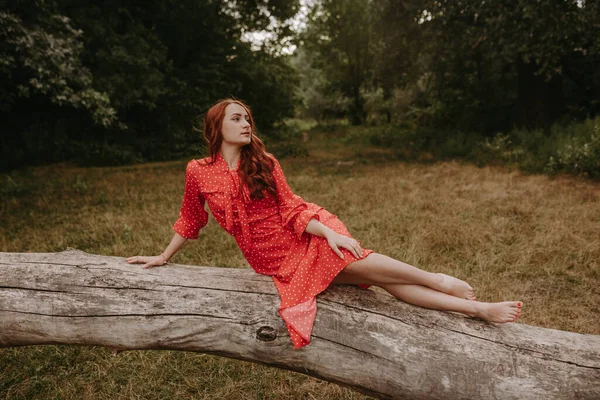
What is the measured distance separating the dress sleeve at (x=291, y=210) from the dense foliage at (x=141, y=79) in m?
6.37

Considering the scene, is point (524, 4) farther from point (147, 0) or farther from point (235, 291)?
point (147, 0)

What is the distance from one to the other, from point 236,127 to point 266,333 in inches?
55.0

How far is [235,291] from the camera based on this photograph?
2.54 meters

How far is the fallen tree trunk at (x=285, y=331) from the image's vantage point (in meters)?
2.09

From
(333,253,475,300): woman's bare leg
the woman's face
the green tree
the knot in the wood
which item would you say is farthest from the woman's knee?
the green tree

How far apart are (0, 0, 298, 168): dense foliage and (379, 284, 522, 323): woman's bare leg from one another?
7.36 m

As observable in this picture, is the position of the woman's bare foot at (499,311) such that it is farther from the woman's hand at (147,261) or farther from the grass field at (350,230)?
the woman's hand at (147,261)

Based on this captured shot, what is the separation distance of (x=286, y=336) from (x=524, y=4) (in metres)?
10.0

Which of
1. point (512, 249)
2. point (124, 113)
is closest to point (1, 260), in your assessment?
point (512, 249)

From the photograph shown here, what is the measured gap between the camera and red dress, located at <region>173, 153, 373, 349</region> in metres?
2.41

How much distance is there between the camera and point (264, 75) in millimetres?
17469

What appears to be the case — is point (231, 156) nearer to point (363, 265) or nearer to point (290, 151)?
point (363, 265)

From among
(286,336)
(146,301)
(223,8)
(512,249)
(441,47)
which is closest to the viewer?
(286,336)

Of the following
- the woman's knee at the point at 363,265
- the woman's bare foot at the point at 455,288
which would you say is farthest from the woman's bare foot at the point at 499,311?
the woman's knee at the point at 363,265
